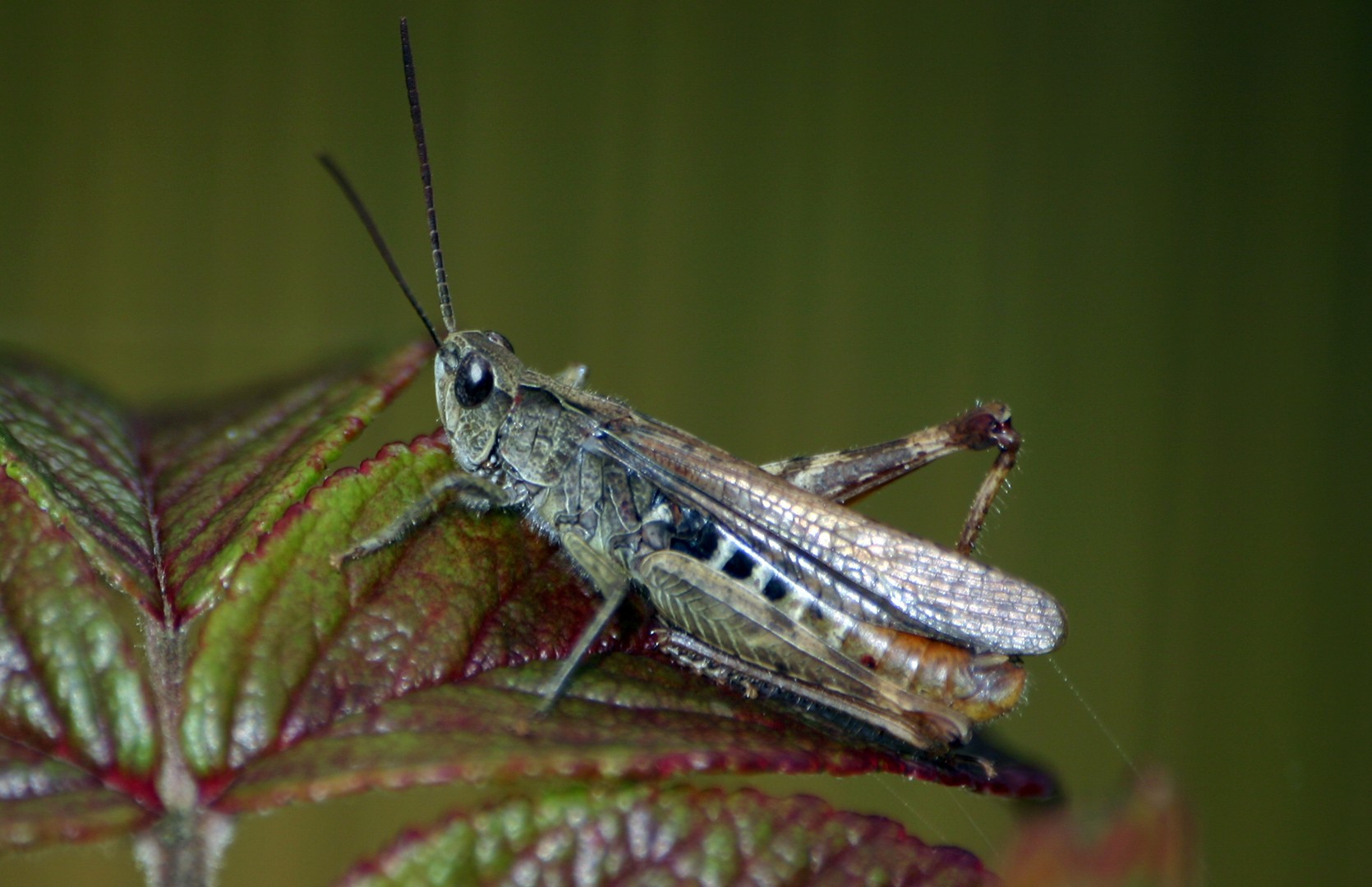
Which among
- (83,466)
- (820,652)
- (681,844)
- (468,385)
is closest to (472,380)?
(468,385)

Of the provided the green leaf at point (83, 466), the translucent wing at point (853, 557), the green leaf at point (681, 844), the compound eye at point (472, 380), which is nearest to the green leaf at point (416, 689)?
the green leaf at point (681, 844)

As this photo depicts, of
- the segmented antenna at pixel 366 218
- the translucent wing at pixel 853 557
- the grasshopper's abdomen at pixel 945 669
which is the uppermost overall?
the segmented antenna at pixel 366 218

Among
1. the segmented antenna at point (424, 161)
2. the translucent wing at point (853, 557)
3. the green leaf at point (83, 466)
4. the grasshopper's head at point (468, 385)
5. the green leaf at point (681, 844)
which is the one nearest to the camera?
the green leaf at point (681, 844)

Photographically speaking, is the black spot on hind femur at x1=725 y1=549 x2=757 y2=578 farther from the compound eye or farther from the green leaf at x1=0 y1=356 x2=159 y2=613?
the green leaf at x1=0 y1=356 x2=159 y2=613

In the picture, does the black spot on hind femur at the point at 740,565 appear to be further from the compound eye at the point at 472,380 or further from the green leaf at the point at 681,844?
the green leaf at the point at 681,844

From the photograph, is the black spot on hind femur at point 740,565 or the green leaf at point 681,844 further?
the black spot on hind femur at point 740,565

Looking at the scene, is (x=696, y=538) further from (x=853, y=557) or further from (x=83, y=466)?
(x=83, y=466)

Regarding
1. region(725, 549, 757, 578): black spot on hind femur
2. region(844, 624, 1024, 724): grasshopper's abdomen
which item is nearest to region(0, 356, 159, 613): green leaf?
region(725, 549, 757, 578): black spot on hind femur

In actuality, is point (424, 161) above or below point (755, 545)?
above
